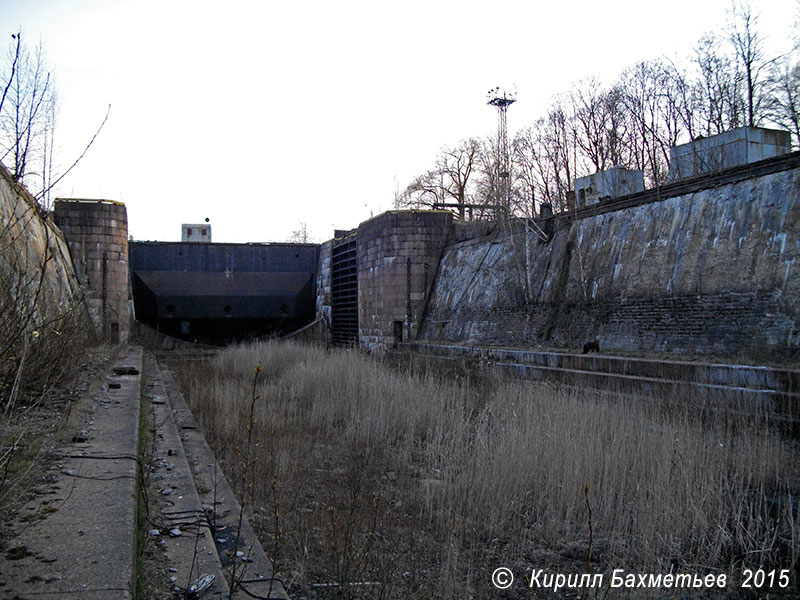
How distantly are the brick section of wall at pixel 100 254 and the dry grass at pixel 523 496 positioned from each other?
480 inches

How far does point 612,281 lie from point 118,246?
1444 centimetres

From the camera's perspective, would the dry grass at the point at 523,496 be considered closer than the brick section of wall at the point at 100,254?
Yes

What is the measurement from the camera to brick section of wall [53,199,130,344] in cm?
1803

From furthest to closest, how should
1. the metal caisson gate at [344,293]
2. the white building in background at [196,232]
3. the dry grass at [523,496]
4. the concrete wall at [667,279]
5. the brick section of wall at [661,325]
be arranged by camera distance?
the white building in background at [196,232] < the metal caisson gate at [344,293] < the concrete wall at [667,279] < the brick section of wall at [661,325] < the dry grass at [523,496]

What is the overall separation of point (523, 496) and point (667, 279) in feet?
19.9

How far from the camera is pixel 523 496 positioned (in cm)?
505

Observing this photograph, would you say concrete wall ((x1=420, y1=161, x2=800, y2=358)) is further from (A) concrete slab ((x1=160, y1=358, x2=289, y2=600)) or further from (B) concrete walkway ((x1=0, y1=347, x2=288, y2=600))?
(B) concrete walkway ((x1=0, y1=347, x2=288, y2=600))

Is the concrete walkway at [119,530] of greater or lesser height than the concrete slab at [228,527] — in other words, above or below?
above

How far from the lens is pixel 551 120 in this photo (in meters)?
37.8

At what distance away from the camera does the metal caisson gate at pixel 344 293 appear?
20.4 m

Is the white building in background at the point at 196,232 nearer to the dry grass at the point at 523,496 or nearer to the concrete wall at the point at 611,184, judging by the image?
the concrete wall at the point at 611,184

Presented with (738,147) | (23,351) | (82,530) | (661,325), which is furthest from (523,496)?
(738,147)

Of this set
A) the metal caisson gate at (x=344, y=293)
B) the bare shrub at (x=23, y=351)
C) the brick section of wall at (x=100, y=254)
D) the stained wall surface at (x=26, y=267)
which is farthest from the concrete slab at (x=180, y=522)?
the metal caisson gate at (x=344, y=293)

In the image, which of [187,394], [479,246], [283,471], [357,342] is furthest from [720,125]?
[283,471]
